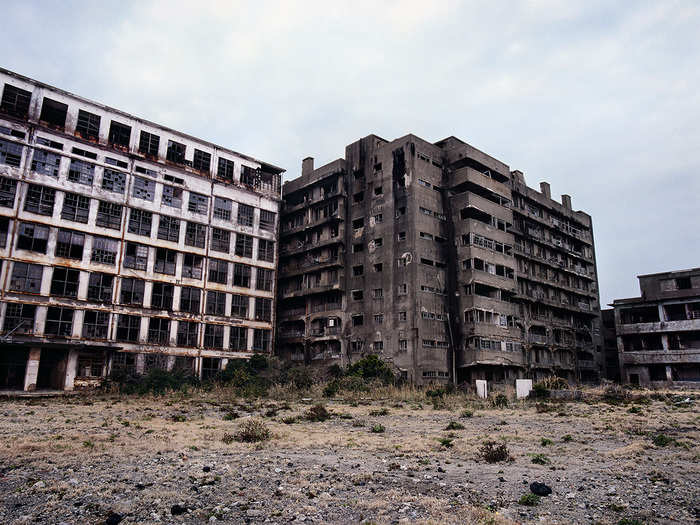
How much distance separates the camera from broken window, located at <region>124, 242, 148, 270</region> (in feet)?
165

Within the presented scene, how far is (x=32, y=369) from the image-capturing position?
141ft

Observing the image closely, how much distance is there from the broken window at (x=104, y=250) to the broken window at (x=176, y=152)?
36.2 ft

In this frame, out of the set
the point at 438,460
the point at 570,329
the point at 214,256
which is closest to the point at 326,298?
the point at 214,256

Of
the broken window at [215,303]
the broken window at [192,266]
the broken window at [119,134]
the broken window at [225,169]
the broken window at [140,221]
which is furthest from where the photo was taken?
the broken window at [225,169]

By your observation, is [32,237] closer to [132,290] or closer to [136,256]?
[136,256]

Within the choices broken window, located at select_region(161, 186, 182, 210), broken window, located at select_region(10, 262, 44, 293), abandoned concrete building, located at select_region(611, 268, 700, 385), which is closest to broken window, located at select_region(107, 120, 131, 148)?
broken window, located at select_region(161, 186, 182, 210)

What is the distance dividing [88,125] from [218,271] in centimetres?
1873

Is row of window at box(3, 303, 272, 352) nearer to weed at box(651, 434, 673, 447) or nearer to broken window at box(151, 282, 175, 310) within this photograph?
broken window at box(151, 282, 175, 310)

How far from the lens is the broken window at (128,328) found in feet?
159

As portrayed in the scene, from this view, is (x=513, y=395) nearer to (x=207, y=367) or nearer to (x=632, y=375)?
(x=207, y=367)

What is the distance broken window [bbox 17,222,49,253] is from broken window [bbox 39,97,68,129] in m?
9.59

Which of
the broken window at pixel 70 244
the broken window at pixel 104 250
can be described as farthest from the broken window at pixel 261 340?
the broken window at pixel 70 244

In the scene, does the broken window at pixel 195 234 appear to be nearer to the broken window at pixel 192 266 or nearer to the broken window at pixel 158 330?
the broken window at pixel 192 266

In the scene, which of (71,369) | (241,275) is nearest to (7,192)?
(71,369)
